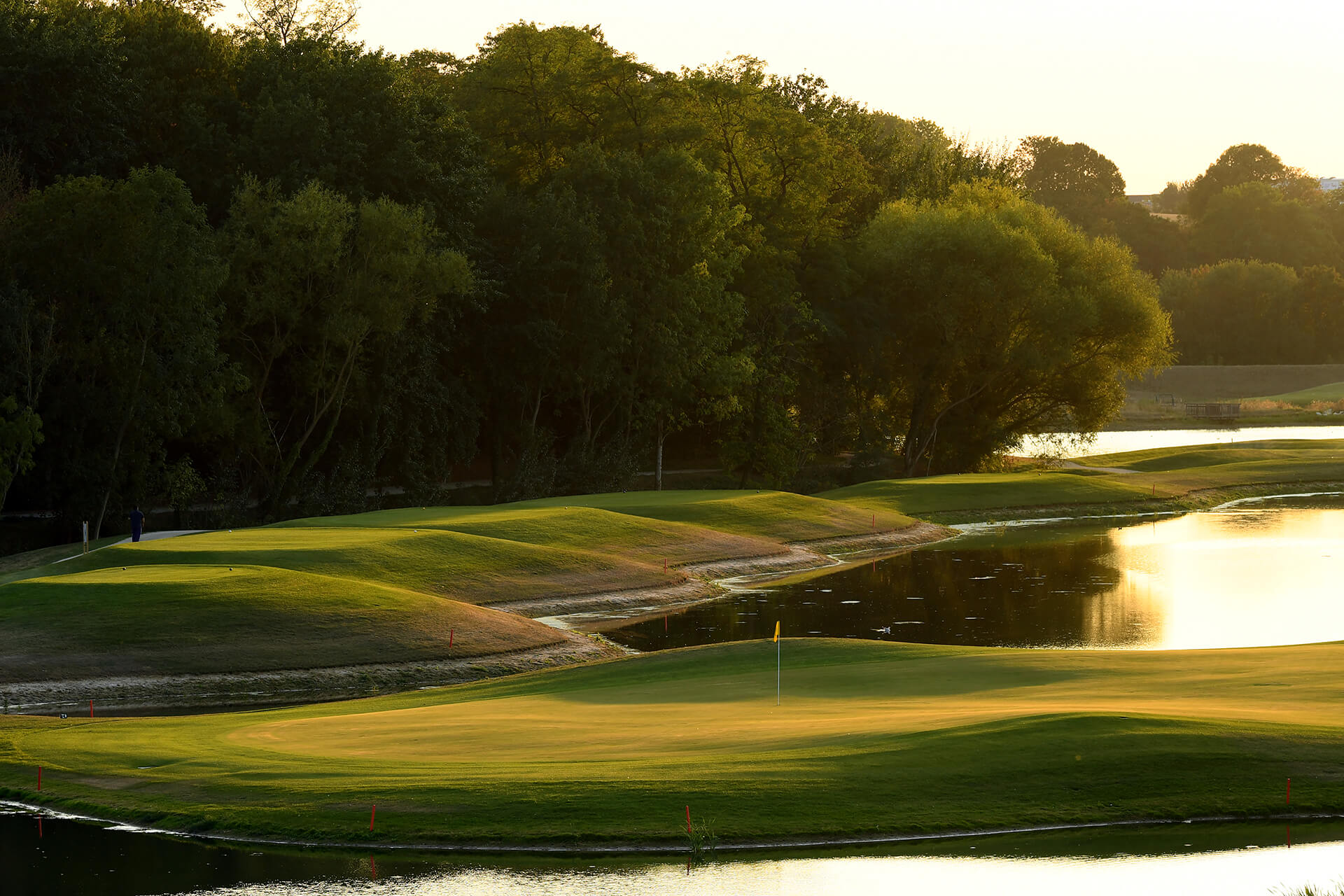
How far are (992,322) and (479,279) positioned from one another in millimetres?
31992

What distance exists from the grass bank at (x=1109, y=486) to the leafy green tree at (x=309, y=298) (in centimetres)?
2323

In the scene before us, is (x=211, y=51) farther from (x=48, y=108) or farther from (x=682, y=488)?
(x=682, y=488)

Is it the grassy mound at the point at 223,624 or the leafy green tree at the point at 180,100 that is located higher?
the leafy green tree at the point at 180,100

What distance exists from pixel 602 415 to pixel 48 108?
30829 millimetres

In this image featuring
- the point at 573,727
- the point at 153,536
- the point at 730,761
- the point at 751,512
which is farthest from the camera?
the point at 751,512

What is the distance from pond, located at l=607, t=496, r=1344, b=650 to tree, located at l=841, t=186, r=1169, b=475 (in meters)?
22.0

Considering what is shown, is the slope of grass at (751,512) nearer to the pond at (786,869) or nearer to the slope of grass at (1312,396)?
the pond at (786,869)

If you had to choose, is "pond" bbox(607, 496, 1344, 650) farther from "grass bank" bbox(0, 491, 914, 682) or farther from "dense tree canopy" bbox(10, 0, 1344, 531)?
"dense tree canopy" bbox(10, 0, 1344, 531)

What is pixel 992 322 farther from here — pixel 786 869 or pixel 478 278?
pixel 786 869

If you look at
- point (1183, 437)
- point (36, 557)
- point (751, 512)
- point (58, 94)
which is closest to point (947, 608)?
point (751, 512)

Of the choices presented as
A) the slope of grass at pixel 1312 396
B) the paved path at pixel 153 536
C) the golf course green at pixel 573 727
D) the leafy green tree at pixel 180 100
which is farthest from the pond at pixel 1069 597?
the slope of grass at pixel 1312 396

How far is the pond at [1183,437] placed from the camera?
108875 mm

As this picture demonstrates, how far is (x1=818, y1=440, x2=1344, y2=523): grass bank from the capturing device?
239 feet

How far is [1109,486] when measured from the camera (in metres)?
79.1
